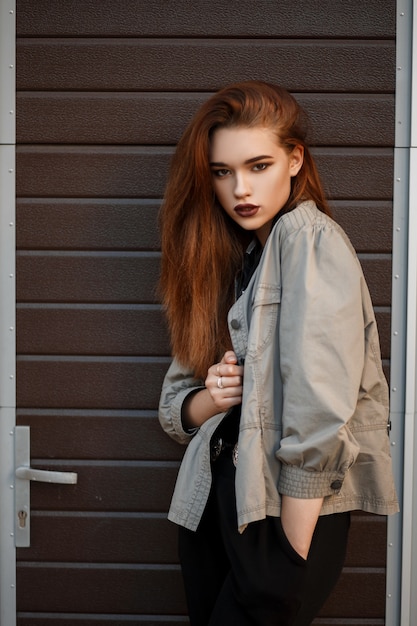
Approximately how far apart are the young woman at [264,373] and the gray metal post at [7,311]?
69 cm

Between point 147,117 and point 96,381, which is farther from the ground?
point 147,117

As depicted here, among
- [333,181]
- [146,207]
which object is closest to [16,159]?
[146,207]

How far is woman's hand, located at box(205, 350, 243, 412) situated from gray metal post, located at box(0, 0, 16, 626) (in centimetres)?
103

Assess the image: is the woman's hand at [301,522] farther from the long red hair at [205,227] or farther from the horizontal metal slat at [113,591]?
the horizontal metal slat at [113,591]

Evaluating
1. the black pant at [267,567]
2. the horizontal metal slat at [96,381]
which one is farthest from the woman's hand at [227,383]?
the horizontal metal slat at [96,381]

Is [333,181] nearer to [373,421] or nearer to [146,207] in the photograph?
[146,207]

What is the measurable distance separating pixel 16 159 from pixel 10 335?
0.63m

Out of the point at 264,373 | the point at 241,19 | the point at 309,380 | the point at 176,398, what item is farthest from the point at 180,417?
the point at 241,19

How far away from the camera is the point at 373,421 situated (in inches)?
70.9

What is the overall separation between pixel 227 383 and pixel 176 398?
40 cm

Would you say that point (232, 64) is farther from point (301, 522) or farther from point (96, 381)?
point (301, 522)

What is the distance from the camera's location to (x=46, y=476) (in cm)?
255

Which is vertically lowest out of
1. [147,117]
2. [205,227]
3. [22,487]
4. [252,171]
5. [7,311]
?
[22,487]

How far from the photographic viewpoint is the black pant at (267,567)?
5.32 feet
